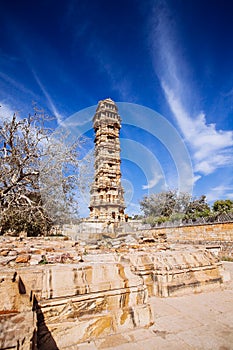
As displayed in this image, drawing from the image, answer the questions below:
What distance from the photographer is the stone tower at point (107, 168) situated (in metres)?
30.6

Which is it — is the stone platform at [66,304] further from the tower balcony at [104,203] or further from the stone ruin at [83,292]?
the tower balcony at [104,203]

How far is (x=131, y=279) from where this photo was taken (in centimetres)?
262

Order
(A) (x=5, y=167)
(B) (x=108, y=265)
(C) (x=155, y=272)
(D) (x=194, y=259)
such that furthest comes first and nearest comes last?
(A) (x=5, y=167)
(D) (x=194, y=259)
(C) (x=155, y=272)
(B) (x=108, y=265)

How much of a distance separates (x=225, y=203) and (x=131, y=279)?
94.3 feet

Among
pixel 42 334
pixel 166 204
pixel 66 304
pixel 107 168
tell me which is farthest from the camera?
pixel 166 204

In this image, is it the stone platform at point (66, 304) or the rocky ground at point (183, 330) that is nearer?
the stone platform at point (66, 304)

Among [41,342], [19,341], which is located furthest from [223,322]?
[19,341]

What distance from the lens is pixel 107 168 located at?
33.7 m

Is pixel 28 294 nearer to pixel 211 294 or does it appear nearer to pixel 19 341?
pixel 19 341

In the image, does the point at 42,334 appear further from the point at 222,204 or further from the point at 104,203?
the point at 222,204

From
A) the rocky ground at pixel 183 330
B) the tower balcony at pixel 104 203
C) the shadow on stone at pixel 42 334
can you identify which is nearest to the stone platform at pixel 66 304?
the shadow on stone at pixel 42 334

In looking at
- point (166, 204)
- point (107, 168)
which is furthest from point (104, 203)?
point (166, 204)

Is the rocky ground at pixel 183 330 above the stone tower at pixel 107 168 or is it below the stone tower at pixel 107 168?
below

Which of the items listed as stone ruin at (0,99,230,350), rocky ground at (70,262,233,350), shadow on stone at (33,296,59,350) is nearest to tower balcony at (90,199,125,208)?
stone ruin at (0,99,230,350)
